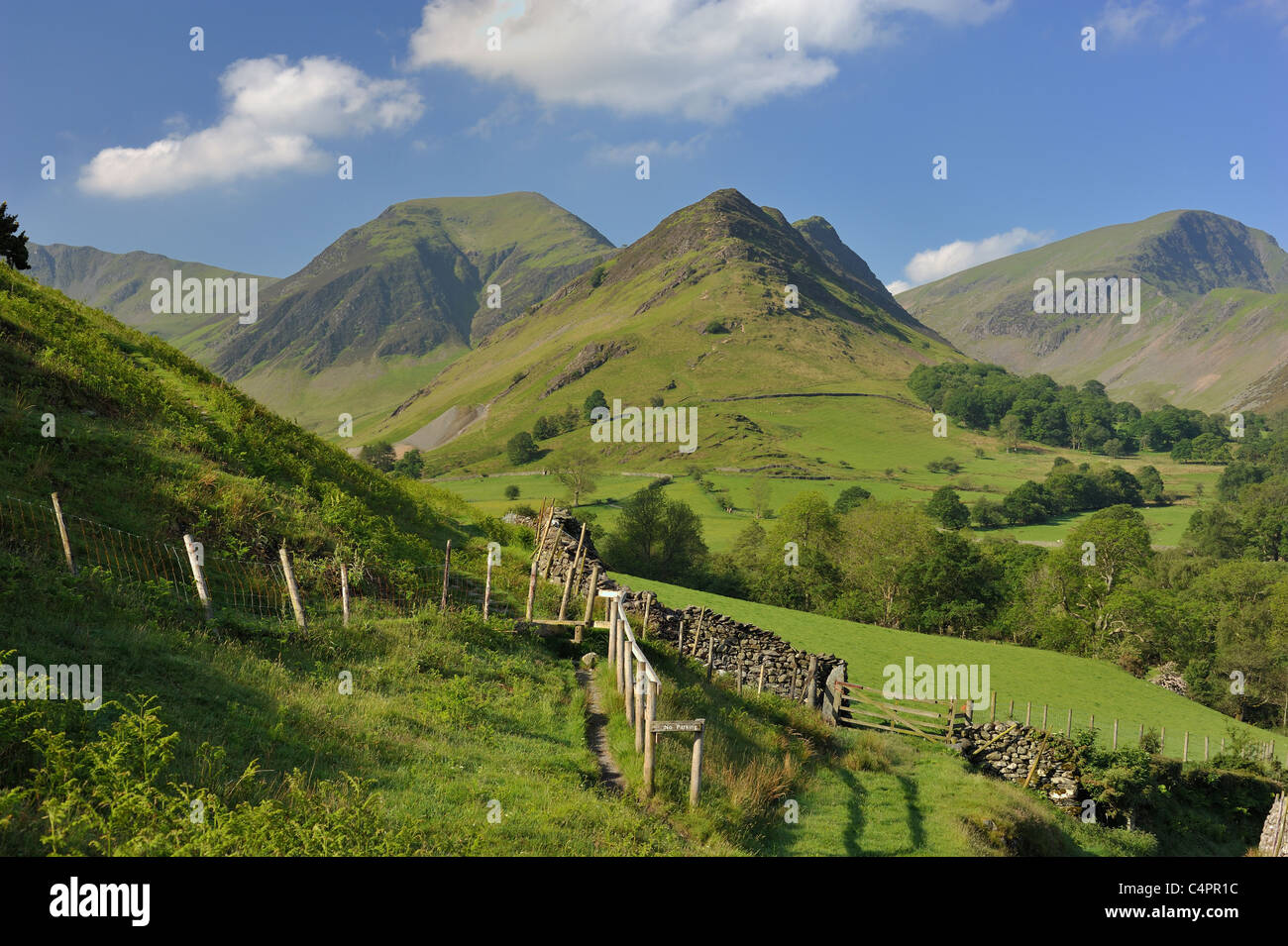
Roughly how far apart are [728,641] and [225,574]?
810 inches

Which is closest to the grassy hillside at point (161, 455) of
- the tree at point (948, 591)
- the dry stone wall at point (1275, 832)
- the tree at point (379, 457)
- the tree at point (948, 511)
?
the dry stone wall at point (1275, 832)

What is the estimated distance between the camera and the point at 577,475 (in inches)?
5659

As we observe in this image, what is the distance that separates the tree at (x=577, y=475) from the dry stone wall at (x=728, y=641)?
94.6 m

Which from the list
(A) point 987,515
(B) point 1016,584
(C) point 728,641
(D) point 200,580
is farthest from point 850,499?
(D) point 200,580

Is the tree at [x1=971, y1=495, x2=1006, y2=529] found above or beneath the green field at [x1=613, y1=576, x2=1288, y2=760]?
above

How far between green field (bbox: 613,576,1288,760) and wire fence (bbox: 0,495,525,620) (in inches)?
991

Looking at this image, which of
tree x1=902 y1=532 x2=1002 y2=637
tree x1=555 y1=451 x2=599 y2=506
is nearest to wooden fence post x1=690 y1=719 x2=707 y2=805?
tree x1=902 y1=532 x2=1002 y2=637

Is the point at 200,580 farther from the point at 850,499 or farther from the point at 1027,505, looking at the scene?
the point at 1027,505

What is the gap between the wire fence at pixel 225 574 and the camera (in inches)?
569

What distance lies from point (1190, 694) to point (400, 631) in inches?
2522

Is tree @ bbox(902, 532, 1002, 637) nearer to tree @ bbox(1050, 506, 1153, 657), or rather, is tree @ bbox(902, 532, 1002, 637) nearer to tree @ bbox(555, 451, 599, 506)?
tree @ bbox(1050, 506, 1153, 657)

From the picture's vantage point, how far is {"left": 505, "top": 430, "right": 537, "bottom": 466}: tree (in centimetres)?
18975
